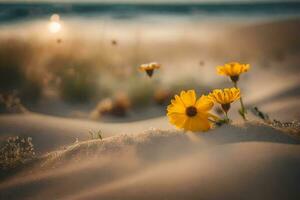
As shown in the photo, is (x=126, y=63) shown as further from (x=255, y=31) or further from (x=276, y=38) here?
(x=255, y=31)

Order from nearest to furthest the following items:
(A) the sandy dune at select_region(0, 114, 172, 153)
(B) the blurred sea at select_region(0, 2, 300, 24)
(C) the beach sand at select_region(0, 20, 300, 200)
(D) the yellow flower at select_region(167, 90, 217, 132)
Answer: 1. (C) the beach sand at select_region(0, 20, 300, 200)
2. (D) the yellow flower at select_region(167, 90, 217, 132)
3. (A) the sandy dune at select_region(0, 114, 172, 153)
4. (B) the blurred sea at select_region(0, 2, 300, 24)

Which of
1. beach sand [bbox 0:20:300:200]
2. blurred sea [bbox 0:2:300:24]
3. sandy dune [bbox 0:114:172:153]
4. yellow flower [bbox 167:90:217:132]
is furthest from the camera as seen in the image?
blurred sea [bbox 0:2:300:24]

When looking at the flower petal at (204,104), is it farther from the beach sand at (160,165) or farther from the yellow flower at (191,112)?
the beach sand at (160,165)

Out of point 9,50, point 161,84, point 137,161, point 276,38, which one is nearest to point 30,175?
point 137,161

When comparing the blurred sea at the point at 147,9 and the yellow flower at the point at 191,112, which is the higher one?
the blurred sea at the point at 147,9

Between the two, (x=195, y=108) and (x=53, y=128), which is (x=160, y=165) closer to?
(x=195, y=108)

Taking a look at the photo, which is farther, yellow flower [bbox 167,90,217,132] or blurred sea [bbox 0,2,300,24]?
blurred sea [bbox 0,2,300,24]

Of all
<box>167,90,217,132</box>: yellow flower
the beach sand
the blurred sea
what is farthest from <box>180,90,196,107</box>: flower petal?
the blurred sea

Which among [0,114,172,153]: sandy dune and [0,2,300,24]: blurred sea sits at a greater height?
[0,2,300,24]: blurred sea

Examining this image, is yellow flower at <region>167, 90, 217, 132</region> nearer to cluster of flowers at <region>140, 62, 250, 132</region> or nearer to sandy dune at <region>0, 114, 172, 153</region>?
cluster of flowers at <region>140, 62, 250, 132</region>

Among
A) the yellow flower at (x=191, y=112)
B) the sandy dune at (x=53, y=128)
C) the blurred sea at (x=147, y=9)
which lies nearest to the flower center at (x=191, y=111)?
the yellow flower at (x=191, y=112)
